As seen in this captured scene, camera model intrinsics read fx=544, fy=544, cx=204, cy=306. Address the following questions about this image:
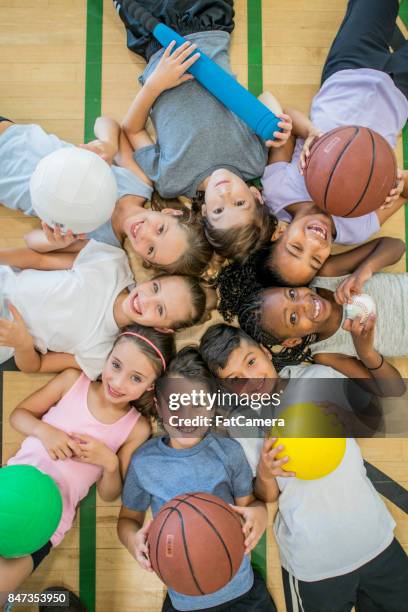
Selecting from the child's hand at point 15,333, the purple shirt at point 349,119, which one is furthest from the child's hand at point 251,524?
the purple shirt at point 349,119

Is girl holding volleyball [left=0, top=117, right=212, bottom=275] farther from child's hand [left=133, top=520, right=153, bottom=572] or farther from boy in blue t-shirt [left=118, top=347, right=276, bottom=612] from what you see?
child's hand [left=133, top=520, right=153, bottom=572]

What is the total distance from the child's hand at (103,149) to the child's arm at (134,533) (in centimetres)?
139

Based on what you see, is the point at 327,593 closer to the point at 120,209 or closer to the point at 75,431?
the point at 75,431

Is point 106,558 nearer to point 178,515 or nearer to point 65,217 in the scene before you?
point 178,515


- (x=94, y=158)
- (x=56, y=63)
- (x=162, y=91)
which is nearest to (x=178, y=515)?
(x=94, y=158)

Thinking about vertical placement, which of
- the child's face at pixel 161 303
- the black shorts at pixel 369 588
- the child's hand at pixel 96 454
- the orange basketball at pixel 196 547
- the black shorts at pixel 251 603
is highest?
the child's face at pixel 161 303

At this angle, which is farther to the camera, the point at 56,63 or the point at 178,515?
the point at 56,63

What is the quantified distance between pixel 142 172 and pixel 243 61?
685 millimetres

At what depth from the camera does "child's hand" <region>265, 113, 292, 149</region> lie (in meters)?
2.06

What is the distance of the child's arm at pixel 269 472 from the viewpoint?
1913mm

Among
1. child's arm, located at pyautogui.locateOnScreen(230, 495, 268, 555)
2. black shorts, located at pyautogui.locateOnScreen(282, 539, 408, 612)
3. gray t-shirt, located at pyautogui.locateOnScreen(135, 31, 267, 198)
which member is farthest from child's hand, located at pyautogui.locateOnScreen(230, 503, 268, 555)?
gray t-shirt, located at pyautogui.locateOnScreen(135, 31, 267, 198)

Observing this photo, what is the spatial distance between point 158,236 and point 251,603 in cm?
144

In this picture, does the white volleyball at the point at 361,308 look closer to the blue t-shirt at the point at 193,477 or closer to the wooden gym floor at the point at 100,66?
the wooden gym floor at the point at 100,66

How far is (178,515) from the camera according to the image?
1.72 m
